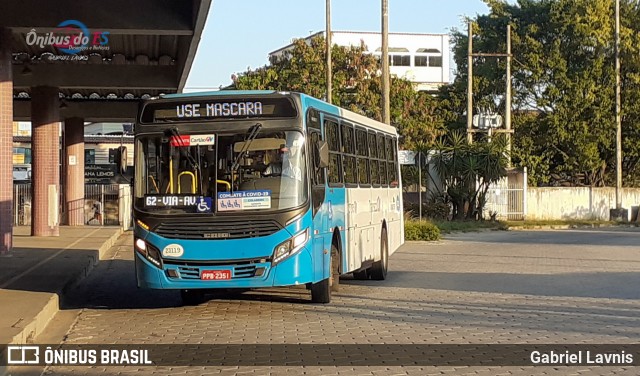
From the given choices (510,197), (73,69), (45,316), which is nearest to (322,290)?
(45,316)

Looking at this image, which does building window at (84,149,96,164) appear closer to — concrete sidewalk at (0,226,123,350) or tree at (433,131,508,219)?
tree at (433,131,508,219)

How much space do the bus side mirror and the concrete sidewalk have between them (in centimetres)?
417

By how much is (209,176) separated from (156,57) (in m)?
15.9

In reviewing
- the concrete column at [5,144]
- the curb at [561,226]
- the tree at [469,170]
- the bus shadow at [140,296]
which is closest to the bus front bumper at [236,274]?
the bus shadow at [140,296]

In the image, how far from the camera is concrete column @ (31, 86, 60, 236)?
1138 inches

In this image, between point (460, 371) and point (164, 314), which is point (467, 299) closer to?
point (164, 314)

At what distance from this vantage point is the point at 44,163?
29906 mm

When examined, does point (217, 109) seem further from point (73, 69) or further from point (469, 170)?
point (469, 170)

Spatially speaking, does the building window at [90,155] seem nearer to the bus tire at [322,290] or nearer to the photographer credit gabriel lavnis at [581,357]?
the bus tire at [322,290]

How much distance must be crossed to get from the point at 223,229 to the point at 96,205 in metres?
27.6

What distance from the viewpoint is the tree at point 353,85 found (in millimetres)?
55531

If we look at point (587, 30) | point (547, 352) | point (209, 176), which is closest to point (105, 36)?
point (209, 176)

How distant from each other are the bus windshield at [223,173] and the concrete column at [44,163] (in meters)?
17.3

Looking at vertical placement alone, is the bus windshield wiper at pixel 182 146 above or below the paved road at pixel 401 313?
above
